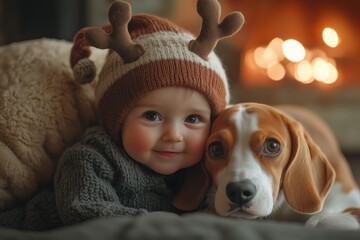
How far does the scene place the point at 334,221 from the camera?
1098 millimetres

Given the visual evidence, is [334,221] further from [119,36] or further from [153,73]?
[119,36]

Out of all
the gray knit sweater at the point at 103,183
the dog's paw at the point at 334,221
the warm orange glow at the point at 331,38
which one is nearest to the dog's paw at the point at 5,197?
the gray knit sweater at the point at 103,183

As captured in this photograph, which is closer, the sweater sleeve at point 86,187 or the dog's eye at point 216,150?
the sweater sleeve at point 86,187

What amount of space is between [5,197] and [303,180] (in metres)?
0.66

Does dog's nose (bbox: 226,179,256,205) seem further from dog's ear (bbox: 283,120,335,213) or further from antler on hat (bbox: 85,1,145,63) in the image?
antler on hat (bbox: 85,1,145,63)

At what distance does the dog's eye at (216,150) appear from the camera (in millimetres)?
1134

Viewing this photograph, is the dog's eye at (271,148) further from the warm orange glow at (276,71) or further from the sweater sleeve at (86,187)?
the warm orange glow at (276,71)

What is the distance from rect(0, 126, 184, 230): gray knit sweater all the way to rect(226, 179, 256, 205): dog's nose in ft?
0.57

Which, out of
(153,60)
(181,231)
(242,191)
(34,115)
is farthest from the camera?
(34,115)

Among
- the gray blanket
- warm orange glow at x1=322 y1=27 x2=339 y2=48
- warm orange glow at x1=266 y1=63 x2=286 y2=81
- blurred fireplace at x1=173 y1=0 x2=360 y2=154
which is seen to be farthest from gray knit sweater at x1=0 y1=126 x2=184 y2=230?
warm orange glow at x1=322 y1=27 x2=339 y2=48

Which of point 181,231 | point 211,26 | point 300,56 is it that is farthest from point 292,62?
point 181,231

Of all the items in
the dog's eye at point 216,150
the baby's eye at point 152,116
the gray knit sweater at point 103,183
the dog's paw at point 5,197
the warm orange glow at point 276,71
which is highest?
the baby's eye at point 152,116

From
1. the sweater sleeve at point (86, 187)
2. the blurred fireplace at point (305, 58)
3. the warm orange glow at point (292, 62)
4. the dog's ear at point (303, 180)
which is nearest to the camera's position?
the sweater sleeve at point (86, 187)

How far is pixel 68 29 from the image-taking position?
8.36ft
